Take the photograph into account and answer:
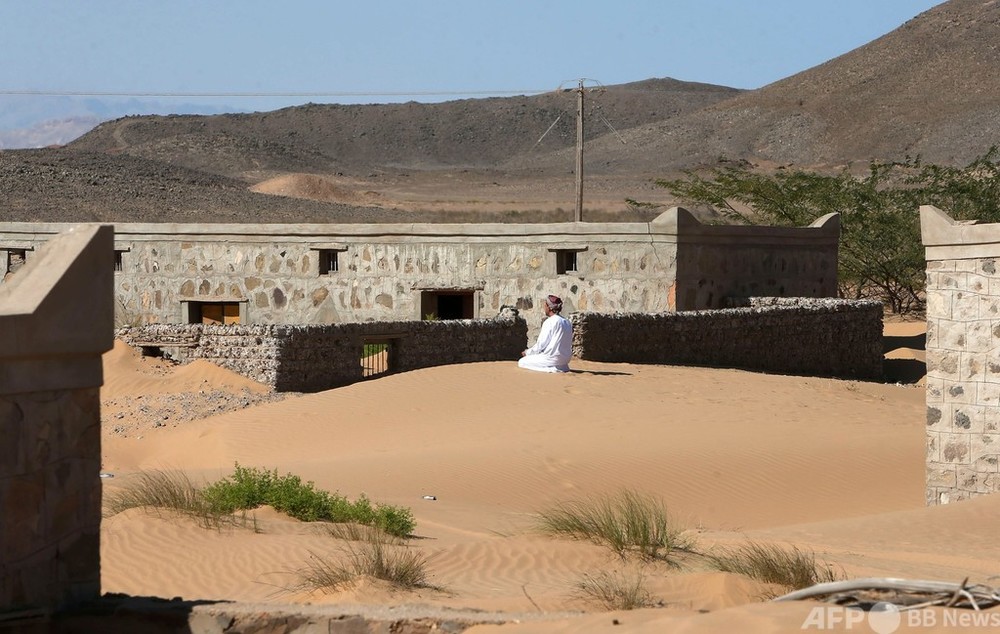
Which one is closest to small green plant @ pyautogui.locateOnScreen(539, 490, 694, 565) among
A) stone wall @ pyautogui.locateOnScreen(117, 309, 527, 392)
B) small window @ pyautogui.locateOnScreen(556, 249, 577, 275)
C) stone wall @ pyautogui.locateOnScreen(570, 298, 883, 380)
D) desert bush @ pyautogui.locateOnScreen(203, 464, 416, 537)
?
desert bush @ pyautogui.locateOnScreen(203, 464, 416, 537)

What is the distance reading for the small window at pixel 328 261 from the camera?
86.6 feet

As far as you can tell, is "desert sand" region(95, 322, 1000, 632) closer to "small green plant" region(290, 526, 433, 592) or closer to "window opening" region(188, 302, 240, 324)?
"small green plant" region(290, 526, 433, 592)

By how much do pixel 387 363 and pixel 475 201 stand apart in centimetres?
4957

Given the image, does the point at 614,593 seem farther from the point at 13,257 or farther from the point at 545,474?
the point at 13,257

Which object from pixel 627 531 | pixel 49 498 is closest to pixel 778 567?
pixel 627 531

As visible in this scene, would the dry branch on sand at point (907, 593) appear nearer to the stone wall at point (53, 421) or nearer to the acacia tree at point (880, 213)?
the stone wall at point (53, 421)

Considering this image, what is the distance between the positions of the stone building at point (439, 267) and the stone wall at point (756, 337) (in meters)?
1.32

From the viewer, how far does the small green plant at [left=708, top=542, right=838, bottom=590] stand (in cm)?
832

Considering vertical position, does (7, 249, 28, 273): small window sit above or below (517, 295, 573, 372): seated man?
above

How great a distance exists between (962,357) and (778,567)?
5301mm

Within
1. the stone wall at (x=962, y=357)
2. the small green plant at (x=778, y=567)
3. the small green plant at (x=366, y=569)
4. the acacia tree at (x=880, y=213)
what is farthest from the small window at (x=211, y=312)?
the small green plant at (x=778, y=567)

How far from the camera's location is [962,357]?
12.9 meters

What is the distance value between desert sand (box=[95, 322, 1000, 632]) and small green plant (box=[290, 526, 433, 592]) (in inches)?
4.2

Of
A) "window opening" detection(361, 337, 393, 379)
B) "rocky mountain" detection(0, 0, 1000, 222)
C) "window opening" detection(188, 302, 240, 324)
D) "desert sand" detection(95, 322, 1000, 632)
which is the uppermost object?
"rocky mountain" detection(0, 0, 1000, 222)
